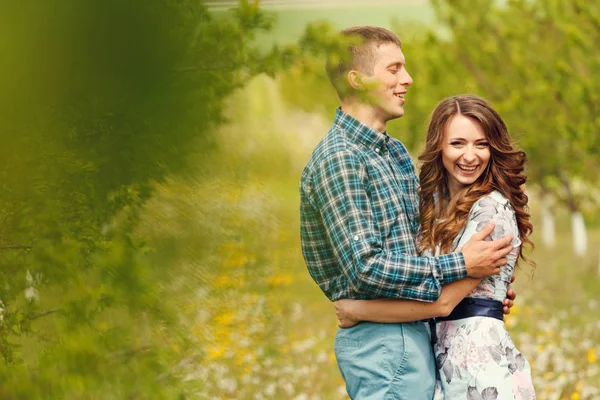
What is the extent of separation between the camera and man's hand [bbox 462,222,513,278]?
2777 millimetres

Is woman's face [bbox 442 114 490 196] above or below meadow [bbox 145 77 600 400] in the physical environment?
above

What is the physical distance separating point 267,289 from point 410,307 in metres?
2.93

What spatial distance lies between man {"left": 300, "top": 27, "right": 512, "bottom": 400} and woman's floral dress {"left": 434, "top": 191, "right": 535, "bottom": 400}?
0.21 feet

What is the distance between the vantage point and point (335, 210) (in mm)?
2795

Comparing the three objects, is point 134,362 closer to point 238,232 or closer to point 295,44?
point 295,44

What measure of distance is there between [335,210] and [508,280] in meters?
0.71

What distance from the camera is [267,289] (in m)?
5.65

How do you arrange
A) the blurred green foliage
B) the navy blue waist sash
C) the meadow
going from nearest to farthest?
the blurred green foliage, the meadow, the navy blue waist sash

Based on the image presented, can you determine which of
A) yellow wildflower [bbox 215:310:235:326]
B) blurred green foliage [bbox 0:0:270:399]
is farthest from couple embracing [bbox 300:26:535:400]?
blurred green foliage [bbox 0:0:270:399]

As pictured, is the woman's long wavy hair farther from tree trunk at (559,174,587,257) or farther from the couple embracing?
tree trunk at (559,174,587,257)

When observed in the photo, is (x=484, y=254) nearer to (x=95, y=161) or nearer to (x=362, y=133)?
(x=362, y=133)

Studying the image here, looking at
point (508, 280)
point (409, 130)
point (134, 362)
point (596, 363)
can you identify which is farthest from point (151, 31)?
point (409, 130)

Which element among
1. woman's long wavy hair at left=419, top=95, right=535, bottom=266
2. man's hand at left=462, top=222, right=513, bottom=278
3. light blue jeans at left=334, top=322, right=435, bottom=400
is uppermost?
woman's long wavy hair at left=419, top=95, right=535, bottom=266

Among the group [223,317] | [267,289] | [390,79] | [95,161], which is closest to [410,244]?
[390,79]
